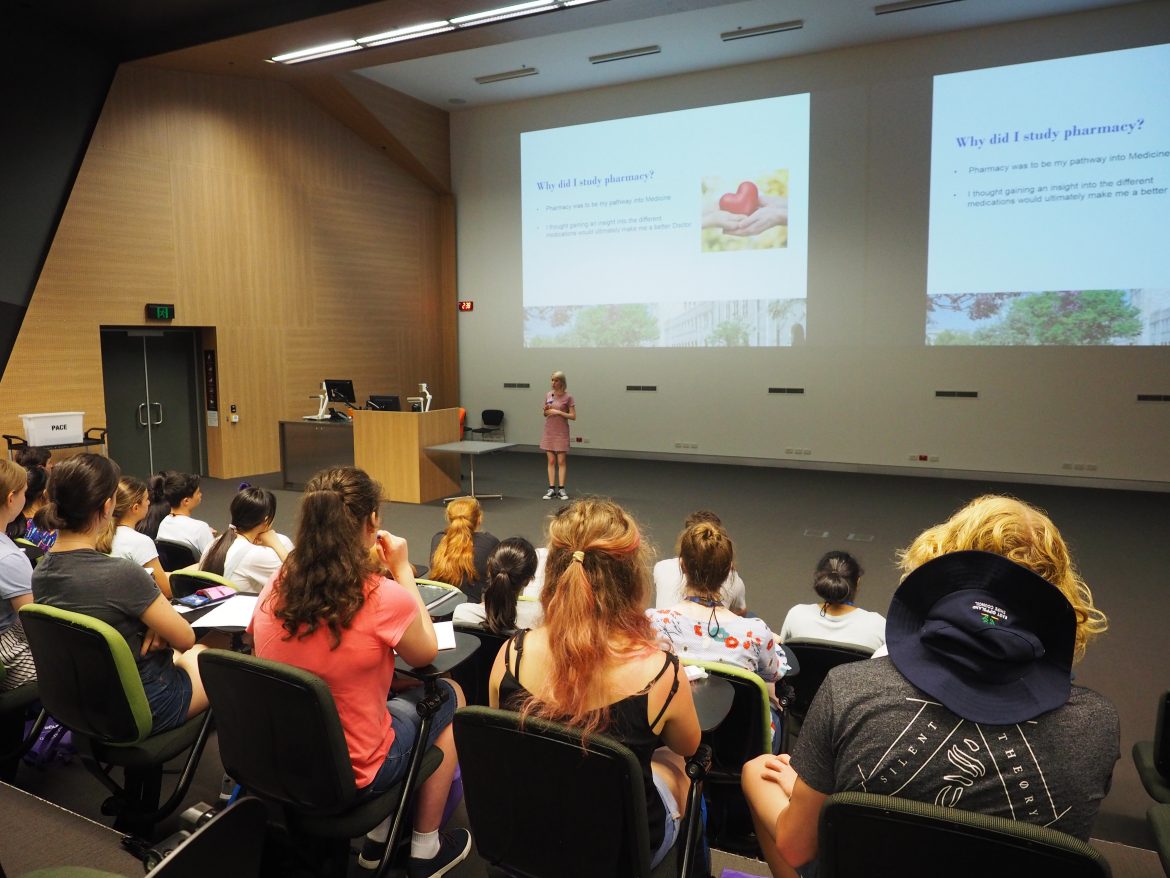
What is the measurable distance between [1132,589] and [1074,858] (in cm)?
482

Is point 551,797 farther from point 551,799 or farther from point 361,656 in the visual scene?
point 361,656

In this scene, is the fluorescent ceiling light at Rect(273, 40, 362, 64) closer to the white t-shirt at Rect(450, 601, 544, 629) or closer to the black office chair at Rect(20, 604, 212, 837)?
the white t-shirt at Rect(450, 601, 544, 629)

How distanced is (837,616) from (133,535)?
258 centimetres

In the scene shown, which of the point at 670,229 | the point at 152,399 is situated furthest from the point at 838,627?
the point at 152,399

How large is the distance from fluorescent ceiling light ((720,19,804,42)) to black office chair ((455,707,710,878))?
8.59 m

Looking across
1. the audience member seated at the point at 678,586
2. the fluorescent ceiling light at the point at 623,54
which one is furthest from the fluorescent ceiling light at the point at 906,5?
the audience member seated at the point at 678,586

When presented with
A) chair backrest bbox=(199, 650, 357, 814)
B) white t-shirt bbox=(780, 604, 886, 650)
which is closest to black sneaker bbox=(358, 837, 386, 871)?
chair backrest bbox=(199, 650, 357, 814)

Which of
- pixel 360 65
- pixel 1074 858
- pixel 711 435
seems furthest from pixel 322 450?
pixel 1074 858

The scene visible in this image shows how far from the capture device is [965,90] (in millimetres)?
8508

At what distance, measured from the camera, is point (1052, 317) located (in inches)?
331

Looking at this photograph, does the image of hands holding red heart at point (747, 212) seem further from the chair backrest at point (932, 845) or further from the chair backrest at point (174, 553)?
the chair backrest at point (932, 845)

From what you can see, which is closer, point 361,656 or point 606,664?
point 606,664

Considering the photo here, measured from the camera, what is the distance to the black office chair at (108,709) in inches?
79.0

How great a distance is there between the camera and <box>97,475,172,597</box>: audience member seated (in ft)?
9.46
